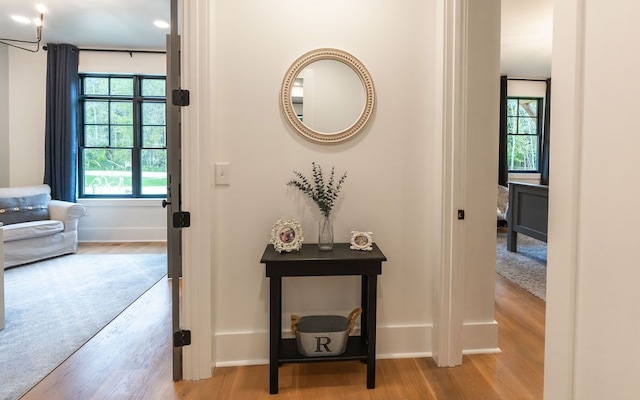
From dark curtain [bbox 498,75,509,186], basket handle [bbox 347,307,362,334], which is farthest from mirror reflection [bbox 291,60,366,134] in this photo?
dark curtain [bbox 498,75,509,186]

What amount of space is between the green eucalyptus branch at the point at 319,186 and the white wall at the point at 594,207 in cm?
127

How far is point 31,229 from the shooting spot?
4336 millimetres

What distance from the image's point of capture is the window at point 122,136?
5.61m

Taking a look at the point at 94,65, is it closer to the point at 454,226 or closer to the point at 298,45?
the point at 298,45

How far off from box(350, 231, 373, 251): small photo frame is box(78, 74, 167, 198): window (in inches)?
176

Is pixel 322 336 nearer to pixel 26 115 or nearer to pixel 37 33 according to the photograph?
pixel 37 33

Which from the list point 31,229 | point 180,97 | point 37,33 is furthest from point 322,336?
point 37,33

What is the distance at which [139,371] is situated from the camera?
7.06 feet

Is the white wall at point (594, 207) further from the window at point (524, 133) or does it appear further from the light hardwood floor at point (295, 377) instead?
the window at point (524, 133)

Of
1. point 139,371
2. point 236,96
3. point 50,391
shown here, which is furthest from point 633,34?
point 50,391

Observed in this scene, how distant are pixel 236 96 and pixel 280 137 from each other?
348 millimetres

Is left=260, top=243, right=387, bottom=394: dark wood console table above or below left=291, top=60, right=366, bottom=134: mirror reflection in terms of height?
below

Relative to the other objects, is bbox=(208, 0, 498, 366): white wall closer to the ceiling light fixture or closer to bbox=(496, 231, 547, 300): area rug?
bbox=(496, 231, 547, 300): area rug

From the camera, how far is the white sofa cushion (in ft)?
13.6
